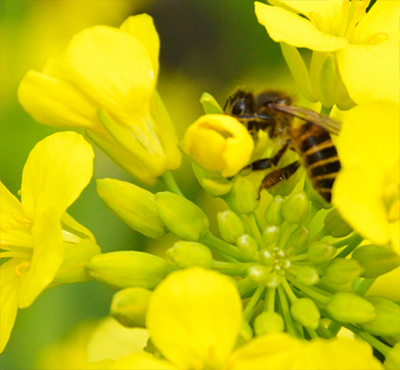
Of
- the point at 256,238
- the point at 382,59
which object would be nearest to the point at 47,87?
the point at 256,238

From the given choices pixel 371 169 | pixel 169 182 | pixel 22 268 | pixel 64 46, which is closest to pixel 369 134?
pixel 371 169

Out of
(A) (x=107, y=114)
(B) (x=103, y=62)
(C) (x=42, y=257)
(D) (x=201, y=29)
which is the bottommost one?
(D) (x=201, y=29)

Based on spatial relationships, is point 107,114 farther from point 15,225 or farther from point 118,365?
point 118,365

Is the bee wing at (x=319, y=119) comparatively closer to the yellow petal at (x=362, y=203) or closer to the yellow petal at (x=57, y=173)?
the yellow petal at (x=362, y=203)

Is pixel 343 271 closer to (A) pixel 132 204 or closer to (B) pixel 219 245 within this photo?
(B) pixel 219 245

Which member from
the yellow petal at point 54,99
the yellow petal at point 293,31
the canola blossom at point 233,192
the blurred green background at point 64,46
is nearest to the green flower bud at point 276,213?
the canola blossom at point 233,192

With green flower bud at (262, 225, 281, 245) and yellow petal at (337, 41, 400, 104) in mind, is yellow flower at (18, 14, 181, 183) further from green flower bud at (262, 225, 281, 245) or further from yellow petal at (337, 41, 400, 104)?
yellow petal at (337, 41, 400, 104)
